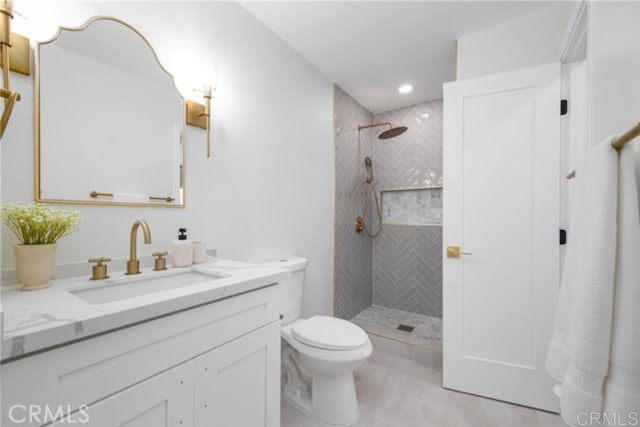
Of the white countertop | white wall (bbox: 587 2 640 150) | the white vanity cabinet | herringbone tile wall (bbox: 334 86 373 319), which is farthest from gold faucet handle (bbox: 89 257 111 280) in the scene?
herringbone tile wall (bbox: 334 86 373 319)

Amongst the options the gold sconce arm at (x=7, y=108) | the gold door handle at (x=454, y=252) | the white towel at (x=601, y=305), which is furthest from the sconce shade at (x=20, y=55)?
the gold door handle at (x=454, y=252)

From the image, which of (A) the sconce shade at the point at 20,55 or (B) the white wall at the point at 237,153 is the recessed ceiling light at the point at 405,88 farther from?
(A) the sconce shade at the point at 20,55

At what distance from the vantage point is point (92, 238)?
111cm

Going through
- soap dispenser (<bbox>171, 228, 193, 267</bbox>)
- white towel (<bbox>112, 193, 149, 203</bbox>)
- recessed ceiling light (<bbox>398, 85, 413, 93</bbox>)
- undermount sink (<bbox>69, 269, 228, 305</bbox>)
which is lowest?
undermount sink (<bbox>69, 269, 228, 305</bbox>)

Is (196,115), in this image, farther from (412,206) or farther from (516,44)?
(412,206)

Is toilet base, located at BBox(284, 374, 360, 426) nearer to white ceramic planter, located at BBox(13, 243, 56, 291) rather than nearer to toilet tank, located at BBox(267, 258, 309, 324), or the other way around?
toilet tank, located at BBox(267, 258, 309, 324)

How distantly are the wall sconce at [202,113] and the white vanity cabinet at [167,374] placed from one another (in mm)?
947

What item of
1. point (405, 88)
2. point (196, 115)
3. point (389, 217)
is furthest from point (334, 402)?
point (405, 88)

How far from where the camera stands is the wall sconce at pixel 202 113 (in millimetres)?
1444

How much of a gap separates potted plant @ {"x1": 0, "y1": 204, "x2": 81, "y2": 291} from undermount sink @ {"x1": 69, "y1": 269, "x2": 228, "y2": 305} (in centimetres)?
10

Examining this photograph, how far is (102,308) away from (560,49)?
100 inches

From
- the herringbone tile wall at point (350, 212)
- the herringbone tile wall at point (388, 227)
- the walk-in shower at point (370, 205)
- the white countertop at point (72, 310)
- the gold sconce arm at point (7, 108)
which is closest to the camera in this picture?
the white countertop at point (72, 310)

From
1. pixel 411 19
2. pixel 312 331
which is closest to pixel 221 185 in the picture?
pixel 312 331

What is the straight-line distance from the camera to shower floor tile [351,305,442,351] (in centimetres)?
240
